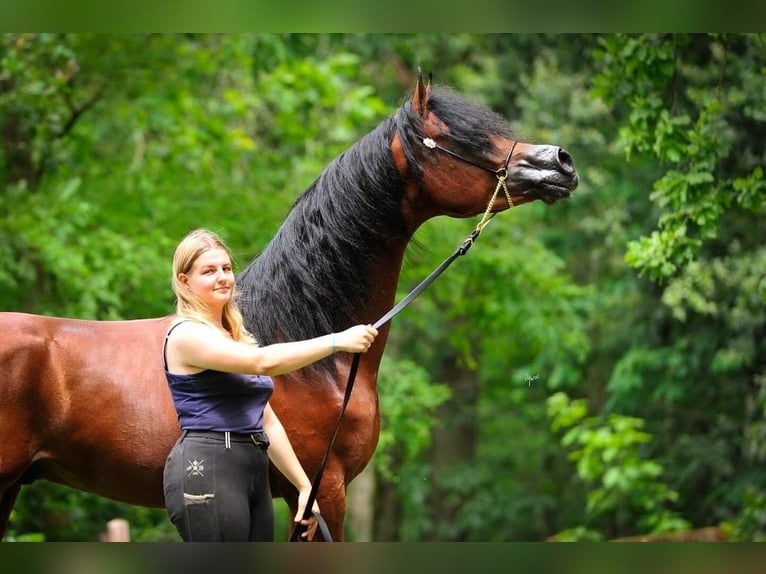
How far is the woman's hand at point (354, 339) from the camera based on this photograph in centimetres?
305

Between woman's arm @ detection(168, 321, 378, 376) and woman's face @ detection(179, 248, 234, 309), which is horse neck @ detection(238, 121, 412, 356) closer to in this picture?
woman's face @ detection(179, 248, 234, 309)

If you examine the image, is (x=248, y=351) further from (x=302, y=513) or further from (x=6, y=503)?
(x=6, y=503)

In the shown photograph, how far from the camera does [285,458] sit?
3465mm

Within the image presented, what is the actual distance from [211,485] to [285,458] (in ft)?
1.39

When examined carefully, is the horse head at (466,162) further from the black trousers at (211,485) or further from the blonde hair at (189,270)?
the black trousers at (211,485)

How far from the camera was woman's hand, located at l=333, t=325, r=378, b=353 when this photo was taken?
3047mm

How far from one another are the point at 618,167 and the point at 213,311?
1038cm

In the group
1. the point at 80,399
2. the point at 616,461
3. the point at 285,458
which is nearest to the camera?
the point at 285,458

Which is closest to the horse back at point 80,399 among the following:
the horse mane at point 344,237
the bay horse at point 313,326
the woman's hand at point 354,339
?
the bay horse at point 313,326

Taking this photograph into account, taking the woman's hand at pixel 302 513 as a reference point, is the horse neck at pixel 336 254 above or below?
above

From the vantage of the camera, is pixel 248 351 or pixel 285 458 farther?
pixel 285 458

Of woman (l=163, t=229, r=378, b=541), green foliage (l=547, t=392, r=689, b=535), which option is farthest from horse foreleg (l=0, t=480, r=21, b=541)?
green foliage (l=547, t=392, r=689, b=535)

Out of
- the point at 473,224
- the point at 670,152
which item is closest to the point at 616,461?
the point at 473,224

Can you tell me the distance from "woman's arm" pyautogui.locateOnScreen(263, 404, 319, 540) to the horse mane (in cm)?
46
